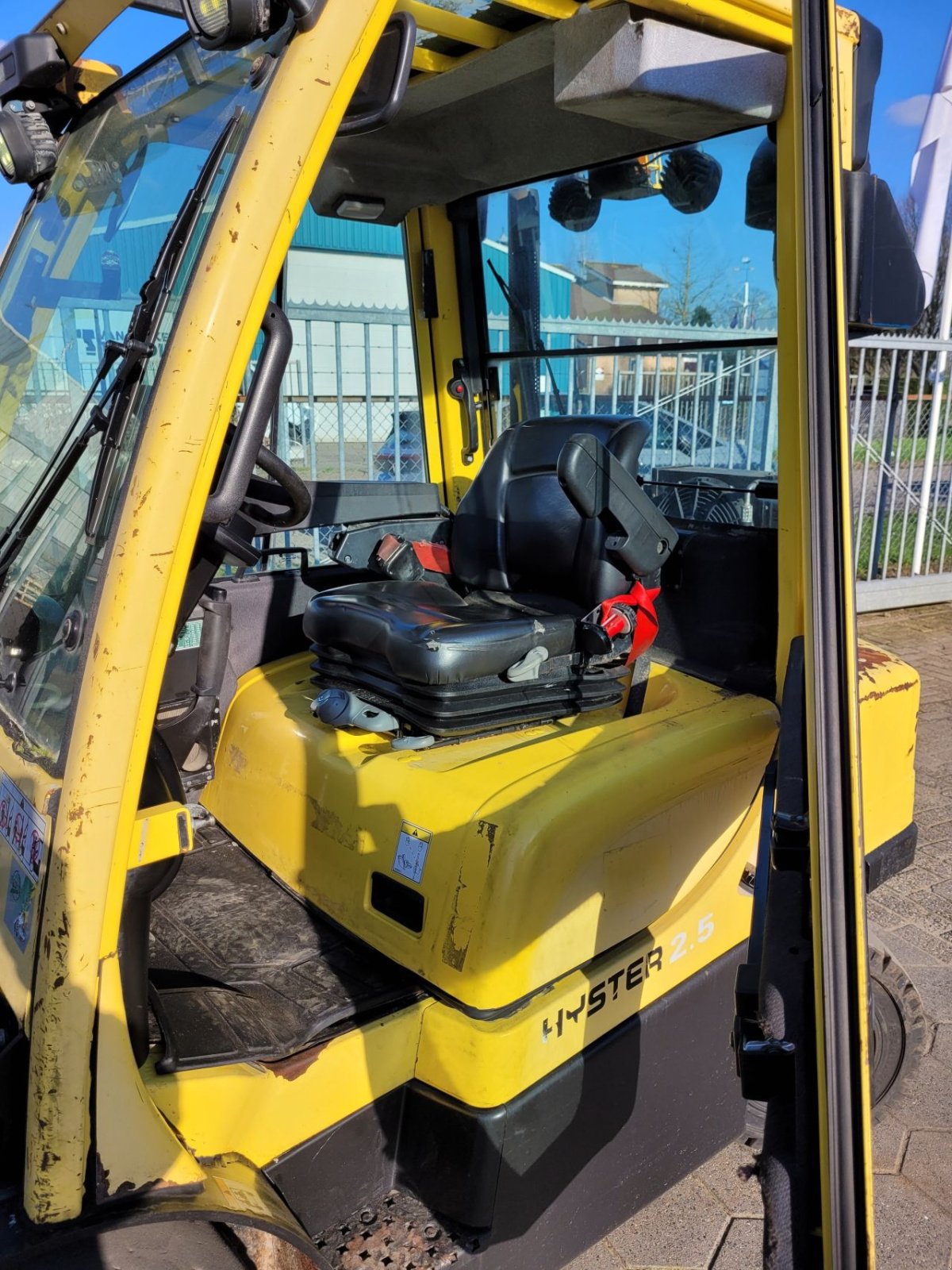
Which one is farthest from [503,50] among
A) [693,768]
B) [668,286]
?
[693,768]

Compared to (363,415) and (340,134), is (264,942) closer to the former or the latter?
(340,134)

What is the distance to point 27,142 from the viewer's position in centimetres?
189

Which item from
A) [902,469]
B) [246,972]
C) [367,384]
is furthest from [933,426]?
[246,972]

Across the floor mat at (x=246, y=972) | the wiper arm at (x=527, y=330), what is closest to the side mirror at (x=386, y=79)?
the floor mat at (x=246, y=972)

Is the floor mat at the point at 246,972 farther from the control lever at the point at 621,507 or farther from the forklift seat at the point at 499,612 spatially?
the control lever at the point at 621,507

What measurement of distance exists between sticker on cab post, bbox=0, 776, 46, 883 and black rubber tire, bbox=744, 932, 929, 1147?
2144 millimetres

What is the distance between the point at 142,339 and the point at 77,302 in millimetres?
451

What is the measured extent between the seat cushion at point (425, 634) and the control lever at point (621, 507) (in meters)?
0.24

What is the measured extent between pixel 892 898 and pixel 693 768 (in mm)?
2173

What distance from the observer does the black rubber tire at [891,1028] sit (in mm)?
2576

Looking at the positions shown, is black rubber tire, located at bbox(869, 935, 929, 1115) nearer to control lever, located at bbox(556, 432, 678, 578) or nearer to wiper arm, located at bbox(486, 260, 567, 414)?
control lever, located at bbox(556, 432, 678, 578)

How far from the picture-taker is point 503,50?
2137mm

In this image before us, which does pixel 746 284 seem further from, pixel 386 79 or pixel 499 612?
pixel 386 79

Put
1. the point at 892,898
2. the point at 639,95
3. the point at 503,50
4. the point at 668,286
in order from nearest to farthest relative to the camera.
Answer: the point at 639,95 < the point at 503,50 < the point at 668,286 < the point at 892,898
